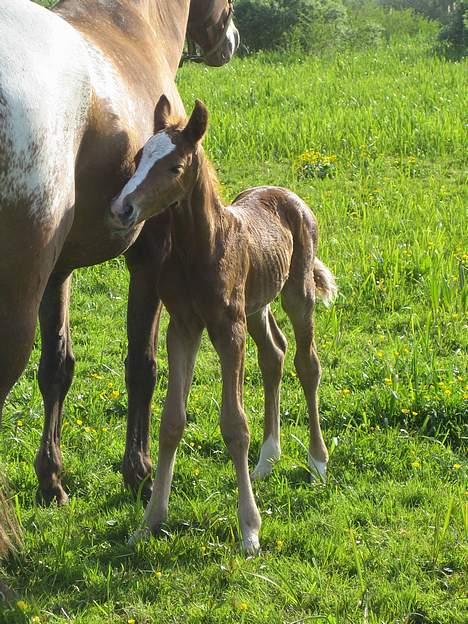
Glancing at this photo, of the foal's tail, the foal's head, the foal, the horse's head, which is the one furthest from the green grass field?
the horse's head

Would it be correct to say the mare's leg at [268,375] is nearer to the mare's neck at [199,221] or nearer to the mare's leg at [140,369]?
the mare's leg at [140,369]

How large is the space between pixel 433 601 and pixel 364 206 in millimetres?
5033

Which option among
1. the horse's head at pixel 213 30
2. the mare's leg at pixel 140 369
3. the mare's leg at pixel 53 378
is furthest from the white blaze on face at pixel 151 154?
the horse's head at pixel 213 30

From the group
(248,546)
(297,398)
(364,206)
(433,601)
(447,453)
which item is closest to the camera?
(433,601)

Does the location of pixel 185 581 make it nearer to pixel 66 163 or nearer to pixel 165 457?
pixel 165 457

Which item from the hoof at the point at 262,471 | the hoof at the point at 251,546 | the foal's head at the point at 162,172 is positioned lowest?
the hoof at the point at 262,471

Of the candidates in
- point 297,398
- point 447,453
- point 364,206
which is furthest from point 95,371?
point 364,206

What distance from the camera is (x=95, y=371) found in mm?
6059

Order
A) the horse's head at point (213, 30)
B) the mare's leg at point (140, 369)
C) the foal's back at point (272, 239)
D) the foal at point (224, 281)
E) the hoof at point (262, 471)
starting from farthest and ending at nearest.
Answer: the horse's head at point (213, 30)
the hoof at point (262, 471)
the mare's leg at point (140, 369)
the foal's back at point (272, 239)
the foal at point (224, 281)

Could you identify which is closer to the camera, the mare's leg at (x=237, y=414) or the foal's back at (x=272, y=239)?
the mare's leg at (x=237, y=414)

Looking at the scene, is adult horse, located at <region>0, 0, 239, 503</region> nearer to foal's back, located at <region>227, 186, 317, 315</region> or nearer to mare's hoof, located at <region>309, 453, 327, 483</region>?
foal's back, located at <region>227, 186, 317, 315</region>

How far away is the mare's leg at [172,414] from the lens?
13.9 feet

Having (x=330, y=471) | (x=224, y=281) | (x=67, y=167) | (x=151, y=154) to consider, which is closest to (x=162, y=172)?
(x=151, y=154)

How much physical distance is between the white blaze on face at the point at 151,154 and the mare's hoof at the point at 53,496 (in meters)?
1.63
